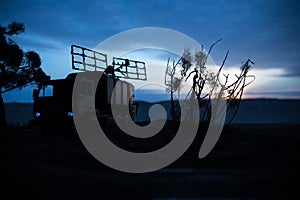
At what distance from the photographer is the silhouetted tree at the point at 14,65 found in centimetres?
1994

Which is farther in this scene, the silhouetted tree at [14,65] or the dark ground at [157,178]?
the silhouetted tree at [14,65]

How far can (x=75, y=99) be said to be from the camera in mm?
11617

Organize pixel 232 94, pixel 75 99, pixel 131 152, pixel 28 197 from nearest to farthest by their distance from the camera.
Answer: pixel 28 197, pixel 131 152, pixel 75 99, pixel 232 94

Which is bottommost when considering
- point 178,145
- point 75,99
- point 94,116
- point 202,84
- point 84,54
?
point 178,145

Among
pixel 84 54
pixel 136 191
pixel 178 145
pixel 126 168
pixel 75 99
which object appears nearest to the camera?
pixel 136 191

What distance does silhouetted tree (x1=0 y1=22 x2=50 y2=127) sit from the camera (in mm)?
19941

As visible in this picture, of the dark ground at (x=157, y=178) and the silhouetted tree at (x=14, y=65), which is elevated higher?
the silhouetted tree at (x=14, y=65)

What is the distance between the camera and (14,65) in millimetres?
20906

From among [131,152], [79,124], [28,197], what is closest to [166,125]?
[79,124]

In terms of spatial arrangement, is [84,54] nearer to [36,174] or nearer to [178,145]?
[178,145]

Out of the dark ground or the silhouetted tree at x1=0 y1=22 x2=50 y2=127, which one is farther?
the silhouetted tree at x1=0 y1=22 x2=50 y2=127

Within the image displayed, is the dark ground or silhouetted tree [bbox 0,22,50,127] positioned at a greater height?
silhouetted tree [bbox 0,22,50,127]

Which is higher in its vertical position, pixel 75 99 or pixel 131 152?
pixel 75 99

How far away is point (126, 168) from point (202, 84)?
874cm
